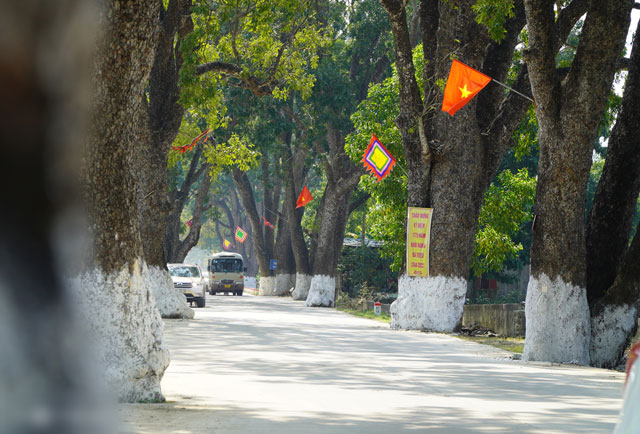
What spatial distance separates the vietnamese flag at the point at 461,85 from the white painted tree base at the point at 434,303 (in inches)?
194

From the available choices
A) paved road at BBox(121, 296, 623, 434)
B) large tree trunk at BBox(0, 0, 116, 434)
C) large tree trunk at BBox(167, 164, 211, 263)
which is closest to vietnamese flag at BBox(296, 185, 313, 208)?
large tree trunk at BBox(167, 164, 211, 263)

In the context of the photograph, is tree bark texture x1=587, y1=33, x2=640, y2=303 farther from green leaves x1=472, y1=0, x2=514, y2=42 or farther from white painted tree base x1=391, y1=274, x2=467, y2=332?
white painted tree base x1=391, y1=274, x2=467, y2=332

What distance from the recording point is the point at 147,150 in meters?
26.4

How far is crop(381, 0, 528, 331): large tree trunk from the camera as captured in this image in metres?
25.4

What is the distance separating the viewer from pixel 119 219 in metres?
10.1

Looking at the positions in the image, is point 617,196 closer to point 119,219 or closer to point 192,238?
point 119,219

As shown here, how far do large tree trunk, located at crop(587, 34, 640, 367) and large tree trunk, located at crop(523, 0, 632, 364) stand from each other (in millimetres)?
400

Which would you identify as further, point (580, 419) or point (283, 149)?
point (283, 149)

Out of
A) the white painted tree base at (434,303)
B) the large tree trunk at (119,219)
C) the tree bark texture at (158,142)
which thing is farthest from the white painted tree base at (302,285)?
the large tree trunk at (119,219)

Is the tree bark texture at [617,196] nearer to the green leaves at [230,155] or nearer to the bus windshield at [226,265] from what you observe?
the green leaves at [230,155]

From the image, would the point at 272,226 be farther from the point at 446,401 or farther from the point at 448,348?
the point at 446,401

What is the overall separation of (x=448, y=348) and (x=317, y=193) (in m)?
45.7

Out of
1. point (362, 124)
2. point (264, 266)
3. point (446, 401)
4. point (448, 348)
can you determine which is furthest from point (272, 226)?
point (446, 401)

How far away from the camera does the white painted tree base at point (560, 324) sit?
1705 centimetres
